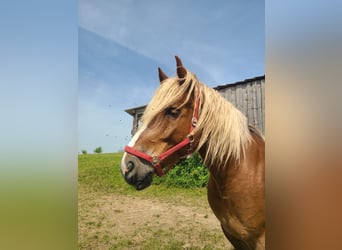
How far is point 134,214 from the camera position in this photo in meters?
1.96

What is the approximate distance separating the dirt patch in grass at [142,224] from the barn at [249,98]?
659mm

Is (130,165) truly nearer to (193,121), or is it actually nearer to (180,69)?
(193,121)

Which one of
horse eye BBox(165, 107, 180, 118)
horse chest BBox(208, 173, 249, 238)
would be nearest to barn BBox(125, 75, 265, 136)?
horse eye BBox(165, 107, 180, 118)

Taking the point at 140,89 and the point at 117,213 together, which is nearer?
the point at 140,89

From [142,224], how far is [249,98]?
1341mm

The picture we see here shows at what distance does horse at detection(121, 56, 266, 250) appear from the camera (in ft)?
3.25

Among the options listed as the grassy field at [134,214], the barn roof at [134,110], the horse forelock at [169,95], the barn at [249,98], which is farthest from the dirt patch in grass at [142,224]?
the horse forelock at [169,95]

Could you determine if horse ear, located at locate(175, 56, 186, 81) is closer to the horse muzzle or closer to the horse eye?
the horse eye

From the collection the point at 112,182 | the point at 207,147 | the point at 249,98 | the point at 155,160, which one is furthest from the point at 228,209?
the point at 112,182
